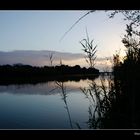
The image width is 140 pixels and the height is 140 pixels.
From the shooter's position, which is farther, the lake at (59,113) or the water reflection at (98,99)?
the water reflection at (98,99)

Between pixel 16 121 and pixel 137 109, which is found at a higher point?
pixel 137 109

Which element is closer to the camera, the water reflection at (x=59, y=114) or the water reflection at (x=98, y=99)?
the water reflection at (x=59, y=114)

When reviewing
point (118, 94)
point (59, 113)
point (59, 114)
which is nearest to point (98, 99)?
point (118, 94)

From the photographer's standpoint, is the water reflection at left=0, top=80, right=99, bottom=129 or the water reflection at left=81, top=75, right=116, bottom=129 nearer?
the water reflection at left=0, top=80, right=99, bottom=129

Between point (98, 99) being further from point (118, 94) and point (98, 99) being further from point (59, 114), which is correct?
point (59, 114)

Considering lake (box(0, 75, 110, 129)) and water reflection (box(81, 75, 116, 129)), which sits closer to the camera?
lake (box(0, 75, 110, 129))

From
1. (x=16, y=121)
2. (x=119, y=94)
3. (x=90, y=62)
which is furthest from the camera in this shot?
(x=16, y=121)

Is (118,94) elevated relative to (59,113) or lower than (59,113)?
elevated

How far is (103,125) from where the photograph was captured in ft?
12.4

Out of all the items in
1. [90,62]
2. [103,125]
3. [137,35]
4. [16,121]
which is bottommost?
[16,121]
